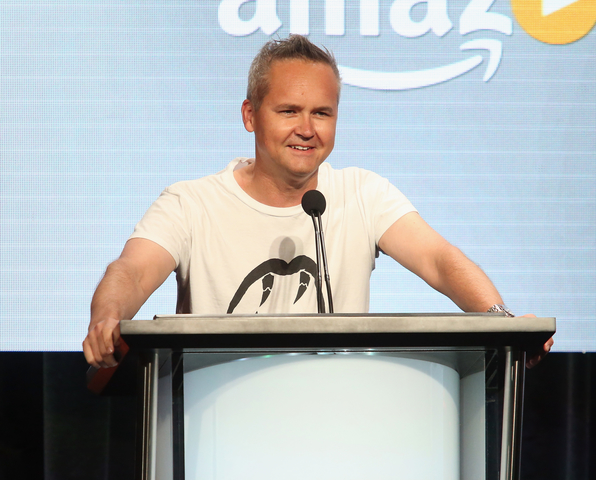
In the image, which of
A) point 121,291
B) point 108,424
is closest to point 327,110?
point 121,291

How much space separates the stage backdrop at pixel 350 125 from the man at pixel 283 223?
1.54 feet

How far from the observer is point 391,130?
2.49m

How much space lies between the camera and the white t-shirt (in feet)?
6.01

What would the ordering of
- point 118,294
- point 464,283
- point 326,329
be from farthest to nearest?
point 464,283
point 118,294
point 326,329

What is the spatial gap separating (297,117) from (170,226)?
0.47 meters

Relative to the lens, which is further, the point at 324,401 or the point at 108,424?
the point at 108,424

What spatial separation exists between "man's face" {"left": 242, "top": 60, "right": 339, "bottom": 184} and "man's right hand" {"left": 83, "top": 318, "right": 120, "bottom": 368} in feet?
3.18

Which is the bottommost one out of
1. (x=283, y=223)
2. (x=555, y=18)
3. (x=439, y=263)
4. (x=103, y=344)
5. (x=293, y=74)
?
(x=103, y=344)

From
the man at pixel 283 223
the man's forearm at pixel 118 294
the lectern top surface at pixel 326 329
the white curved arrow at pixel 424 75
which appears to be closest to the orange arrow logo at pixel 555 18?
the white curved arrow at pixel 424 75

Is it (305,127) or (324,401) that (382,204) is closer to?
(305,127)

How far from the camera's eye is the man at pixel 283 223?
1.83m

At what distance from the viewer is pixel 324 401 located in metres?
0.95

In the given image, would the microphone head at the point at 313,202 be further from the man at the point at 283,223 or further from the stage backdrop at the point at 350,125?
the stage backdrop at the point at 350,125

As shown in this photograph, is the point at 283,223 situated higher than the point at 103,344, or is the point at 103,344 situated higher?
the point at 283,223
